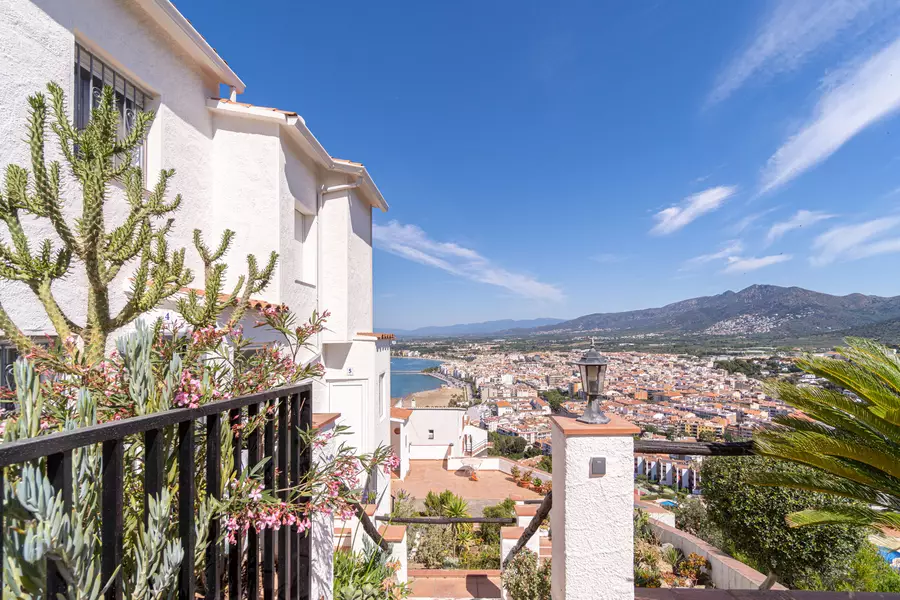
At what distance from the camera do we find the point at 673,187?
118ft

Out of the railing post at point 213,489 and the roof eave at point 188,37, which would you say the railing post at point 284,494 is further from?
the roof eave at point 188,37

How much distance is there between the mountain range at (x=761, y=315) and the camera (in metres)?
32.1

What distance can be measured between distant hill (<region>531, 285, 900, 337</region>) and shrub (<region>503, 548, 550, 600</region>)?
24.2m

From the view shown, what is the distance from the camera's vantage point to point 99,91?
4.21m

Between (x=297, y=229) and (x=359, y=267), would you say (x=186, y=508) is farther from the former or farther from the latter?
(x=359, y=267)

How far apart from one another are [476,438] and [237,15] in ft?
76.5

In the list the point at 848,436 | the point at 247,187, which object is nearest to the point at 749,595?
the point at 848,436

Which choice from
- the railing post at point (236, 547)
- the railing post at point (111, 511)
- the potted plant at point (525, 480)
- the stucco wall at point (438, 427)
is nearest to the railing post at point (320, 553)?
the railing post at point (236, 547)

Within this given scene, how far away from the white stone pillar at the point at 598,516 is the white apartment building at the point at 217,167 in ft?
14.8

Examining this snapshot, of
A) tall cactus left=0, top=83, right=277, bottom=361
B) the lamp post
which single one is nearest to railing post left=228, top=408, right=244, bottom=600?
tall cactus left=0, top=83, right=277, bottom=361

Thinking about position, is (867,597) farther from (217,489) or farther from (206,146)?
(206,146)

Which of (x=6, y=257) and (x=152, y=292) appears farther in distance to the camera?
(x=152, y=292)

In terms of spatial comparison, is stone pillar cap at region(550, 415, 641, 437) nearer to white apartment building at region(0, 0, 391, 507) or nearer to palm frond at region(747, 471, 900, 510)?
palm frond at region(747, 471, 900, 510)

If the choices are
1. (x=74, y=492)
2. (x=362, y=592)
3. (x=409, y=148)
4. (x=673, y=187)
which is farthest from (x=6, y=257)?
(x=673, y=187)
